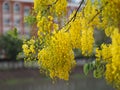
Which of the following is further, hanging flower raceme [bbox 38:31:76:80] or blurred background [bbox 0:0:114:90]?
blurred background [bbox 0:0:114:90]

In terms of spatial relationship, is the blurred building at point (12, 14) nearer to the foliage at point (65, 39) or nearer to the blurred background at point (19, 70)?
the blurred background at point (19, 70)

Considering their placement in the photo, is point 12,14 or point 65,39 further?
point 12,14

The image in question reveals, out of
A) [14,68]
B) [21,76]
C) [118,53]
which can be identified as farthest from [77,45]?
[14,68]

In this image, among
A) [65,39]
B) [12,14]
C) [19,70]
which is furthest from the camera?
[12,14]

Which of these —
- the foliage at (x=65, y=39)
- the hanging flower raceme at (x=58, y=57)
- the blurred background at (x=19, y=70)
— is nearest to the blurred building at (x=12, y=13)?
the blurred background at (x=19, y=70)

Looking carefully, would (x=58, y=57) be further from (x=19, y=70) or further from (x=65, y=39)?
(x=19, y=70)

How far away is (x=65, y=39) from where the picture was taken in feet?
11.4

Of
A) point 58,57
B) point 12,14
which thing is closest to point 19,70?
point 12,14

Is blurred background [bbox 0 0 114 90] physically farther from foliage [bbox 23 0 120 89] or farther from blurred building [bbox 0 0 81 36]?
foliage [bbox 23 0 120 89]

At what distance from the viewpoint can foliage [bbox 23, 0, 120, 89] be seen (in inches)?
135

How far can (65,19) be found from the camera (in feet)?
12.4

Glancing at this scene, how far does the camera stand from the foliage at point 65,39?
3438 mm

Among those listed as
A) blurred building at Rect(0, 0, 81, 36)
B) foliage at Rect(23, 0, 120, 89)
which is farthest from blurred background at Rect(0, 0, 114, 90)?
foliage at Rect(23, 0, 120, 89)

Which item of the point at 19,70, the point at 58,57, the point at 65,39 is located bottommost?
the point at 19,70
